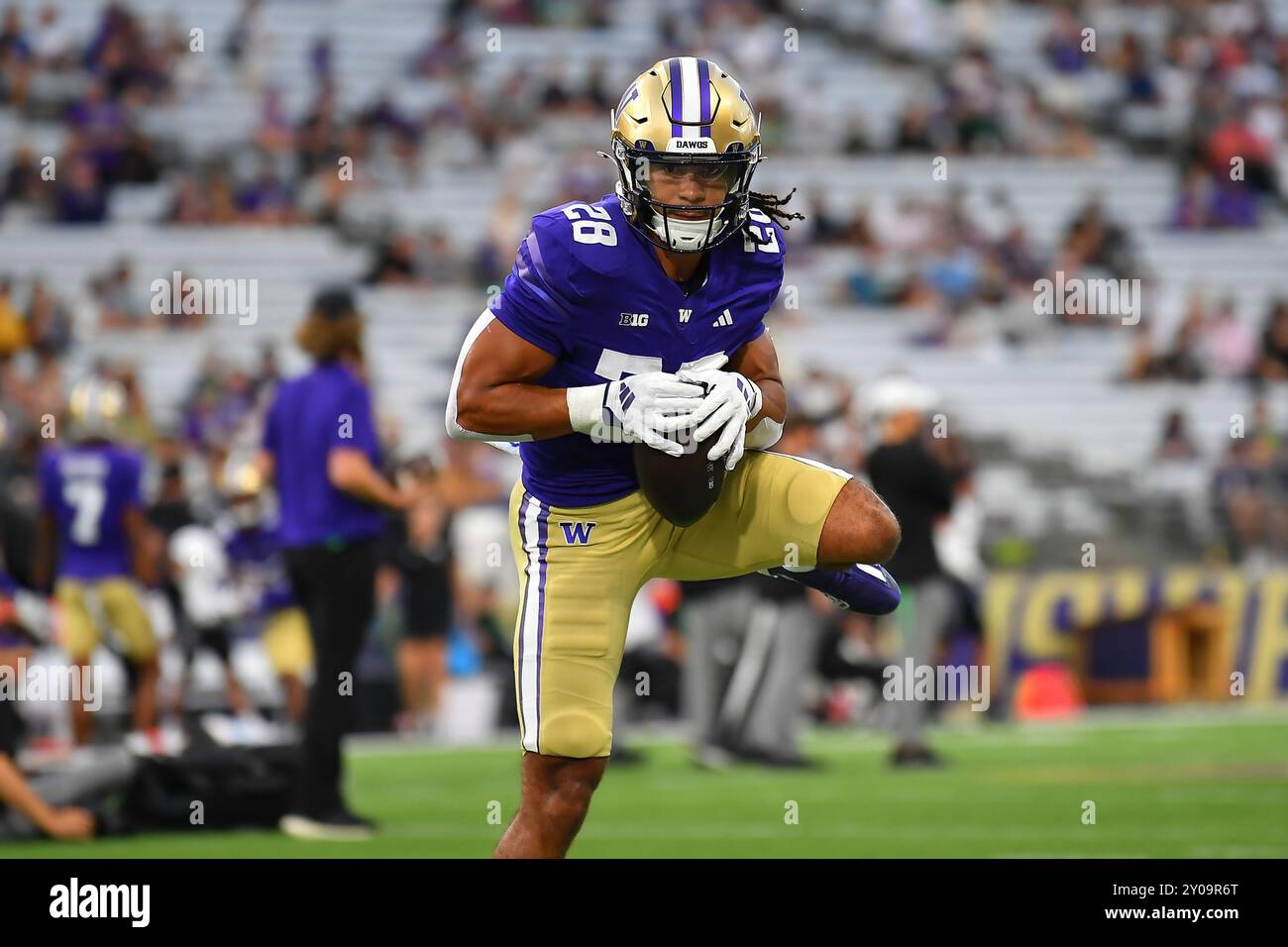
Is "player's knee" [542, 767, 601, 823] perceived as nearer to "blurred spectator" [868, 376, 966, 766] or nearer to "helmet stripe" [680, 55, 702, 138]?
"helmet stripe" [680, 55, 702, 138]

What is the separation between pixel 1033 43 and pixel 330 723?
51.3 feet

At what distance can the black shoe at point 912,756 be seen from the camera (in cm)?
959

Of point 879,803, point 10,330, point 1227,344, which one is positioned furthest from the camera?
point 1227,344

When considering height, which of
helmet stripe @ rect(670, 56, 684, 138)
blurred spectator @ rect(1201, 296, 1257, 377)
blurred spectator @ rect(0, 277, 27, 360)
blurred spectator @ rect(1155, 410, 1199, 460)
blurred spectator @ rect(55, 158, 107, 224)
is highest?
blurred spectator @ rect(55, 158, 107, 224)

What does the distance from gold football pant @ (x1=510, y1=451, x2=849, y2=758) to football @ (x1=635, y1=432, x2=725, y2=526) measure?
0.46 ft

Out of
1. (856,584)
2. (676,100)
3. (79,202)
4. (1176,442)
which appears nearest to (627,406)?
(676,100)

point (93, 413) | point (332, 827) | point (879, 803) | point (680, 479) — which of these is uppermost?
point (93, 413)

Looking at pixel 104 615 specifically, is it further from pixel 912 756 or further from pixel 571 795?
pixel 571 795

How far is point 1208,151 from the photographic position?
19.5m

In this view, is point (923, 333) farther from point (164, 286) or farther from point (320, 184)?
point (164, 286)

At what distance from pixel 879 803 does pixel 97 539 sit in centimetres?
381

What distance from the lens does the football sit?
4.51m

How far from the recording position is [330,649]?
282 inches

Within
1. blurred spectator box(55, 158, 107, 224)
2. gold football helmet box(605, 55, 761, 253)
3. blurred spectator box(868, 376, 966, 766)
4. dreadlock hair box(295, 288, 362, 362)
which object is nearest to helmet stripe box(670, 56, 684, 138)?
gold football helmet box(605, 55, 761, 253)
